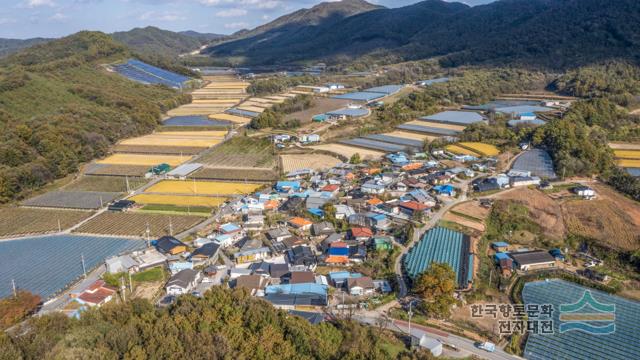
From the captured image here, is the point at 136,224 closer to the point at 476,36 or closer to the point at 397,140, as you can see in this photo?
the point at 397,140

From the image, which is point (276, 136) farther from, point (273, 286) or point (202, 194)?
point (273, 286)

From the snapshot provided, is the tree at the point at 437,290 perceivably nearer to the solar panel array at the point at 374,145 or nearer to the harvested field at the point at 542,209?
the harvested field at the point at 542,209

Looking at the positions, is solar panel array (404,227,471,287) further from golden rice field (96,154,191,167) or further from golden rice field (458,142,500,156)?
golden rice field (96,154,191,167)

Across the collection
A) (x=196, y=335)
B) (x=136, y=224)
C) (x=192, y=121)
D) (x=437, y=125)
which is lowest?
(x=136, y=224)

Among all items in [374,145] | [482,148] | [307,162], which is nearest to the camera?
[307,162]

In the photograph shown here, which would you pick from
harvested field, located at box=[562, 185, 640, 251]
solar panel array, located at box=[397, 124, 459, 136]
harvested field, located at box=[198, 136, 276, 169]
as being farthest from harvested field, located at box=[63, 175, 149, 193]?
harvested field, located at box=[562, 185, 640, 251]

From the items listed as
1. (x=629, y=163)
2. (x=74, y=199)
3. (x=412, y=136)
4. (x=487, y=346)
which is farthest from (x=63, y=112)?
(x=629, y=163)

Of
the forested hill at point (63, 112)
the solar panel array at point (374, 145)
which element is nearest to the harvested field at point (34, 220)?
the forested hill at point (63, 112)
